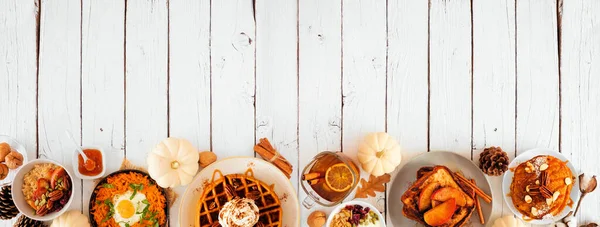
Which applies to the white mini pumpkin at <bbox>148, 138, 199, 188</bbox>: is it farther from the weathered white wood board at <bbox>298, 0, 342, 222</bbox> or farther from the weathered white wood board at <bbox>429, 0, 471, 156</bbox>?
the weathered white wood board at <bbox>429, 0, 471, 156</bbox>

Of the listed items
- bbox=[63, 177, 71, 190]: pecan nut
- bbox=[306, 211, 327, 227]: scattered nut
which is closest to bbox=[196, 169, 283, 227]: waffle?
bbox=[306, 211, 327, 227]: scattered nut

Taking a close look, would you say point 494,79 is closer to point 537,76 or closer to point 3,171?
point 537,76

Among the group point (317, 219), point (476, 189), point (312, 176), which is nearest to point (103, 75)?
point (312, 176)

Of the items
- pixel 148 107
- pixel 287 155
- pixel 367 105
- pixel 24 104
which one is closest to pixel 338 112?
pixel 367 105

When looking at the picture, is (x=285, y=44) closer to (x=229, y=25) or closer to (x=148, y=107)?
(x=229, y=25)

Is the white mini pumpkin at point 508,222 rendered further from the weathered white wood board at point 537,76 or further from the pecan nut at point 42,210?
the pecan nut at point 42,210

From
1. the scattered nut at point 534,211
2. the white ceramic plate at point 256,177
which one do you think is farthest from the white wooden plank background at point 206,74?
the scattered nut at point 534,211
